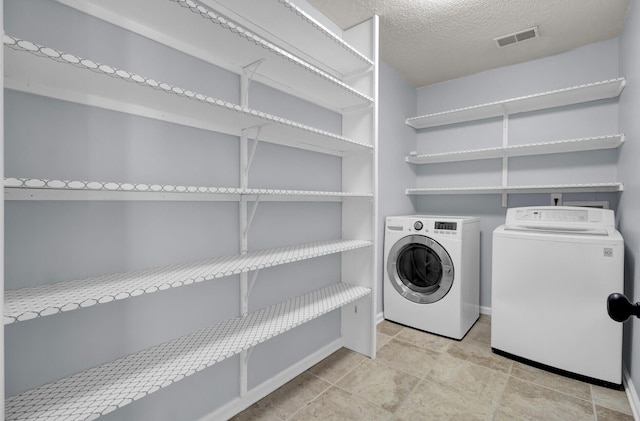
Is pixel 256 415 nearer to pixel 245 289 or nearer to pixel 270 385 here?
pixel 270 385

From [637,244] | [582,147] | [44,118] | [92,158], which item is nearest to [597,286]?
[637,244]

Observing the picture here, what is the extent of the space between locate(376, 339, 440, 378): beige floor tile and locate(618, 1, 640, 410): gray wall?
108 cm

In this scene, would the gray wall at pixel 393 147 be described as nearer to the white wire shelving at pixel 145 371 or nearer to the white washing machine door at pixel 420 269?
the white washing machine door at pixel 420 269

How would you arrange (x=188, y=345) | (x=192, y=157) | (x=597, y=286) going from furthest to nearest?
(x=597, y=286), (x=192, y=157), (x=188, y=345)

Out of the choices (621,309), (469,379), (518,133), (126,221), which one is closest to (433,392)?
(469,379)

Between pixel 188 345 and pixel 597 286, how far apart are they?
7.69ft

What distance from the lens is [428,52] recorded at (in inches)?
105

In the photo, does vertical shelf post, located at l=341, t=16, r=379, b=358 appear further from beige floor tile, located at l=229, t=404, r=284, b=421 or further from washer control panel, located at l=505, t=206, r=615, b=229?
washer control panel, located at l=505, t=206, r=615, b=229

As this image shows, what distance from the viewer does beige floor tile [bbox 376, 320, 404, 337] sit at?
2643 millimetres

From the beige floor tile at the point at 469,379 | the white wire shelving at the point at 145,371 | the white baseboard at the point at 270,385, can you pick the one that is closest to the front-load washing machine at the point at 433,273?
the beige floor tile at the point at 469,379

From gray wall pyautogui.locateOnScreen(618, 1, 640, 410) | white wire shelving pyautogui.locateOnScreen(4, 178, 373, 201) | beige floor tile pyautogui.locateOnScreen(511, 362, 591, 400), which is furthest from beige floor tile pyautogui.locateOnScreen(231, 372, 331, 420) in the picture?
gray wall pyautogui.locateOnScreen(618, 1, 640, 410)

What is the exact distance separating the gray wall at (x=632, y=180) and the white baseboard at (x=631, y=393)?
0.03m

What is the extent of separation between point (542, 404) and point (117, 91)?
2.61 m

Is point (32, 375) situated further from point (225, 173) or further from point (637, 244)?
point (637, 244)
